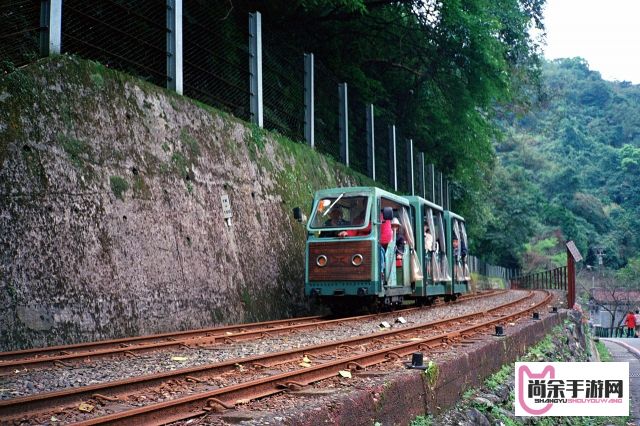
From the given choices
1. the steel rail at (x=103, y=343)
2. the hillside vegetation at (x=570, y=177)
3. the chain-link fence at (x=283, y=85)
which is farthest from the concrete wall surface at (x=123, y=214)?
the hillside vegetation at (x=570, y=177)

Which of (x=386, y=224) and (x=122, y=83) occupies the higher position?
(x=122, y=83)

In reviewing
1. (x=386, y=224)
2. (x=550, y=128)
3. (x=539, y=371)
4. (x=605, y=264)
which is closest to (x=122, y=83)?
(x=386, y=224)

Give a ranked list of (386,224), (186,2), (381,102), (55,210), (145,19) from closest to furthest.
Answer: (55,210), (145,19), (386,224), (186,2), (381,102)

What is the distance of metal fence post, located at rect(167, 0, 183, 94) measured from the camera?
13461mm

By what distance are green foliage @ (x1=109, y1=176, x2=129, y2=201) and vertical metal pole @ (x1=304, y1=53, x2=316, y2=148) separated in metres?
9.46

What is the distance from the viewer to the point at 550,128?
332ft

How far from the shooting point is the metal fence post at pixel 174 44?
13461 mm

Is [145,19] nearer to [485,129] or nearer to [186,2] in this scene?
[186,2]

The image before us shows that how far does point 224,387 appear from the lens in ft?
18.2

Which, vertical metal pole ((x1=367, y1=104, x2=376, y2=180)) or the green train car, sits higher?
vertical metal pole ((x1=367, y1=104, x2=376, y2=180))

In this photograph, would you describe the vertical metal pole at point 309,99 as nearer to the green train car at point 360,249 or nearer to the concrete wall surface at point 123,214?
the concrete wall surface at point 123,214

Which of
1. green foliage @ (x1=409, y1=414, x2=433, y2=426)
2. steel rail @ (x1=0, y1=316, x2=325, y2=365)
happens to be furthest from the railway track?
steel rail @ (x1=0, y1=316, x2=325, y2=365)

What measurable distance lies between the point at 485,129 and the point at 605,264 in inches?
1884

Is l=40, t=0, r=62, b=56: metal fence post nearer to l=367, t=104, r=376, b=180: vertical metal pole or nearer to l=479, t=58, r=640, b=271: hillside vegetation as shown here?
l=367, t=104, r=376, b=180: vertical metal pole
